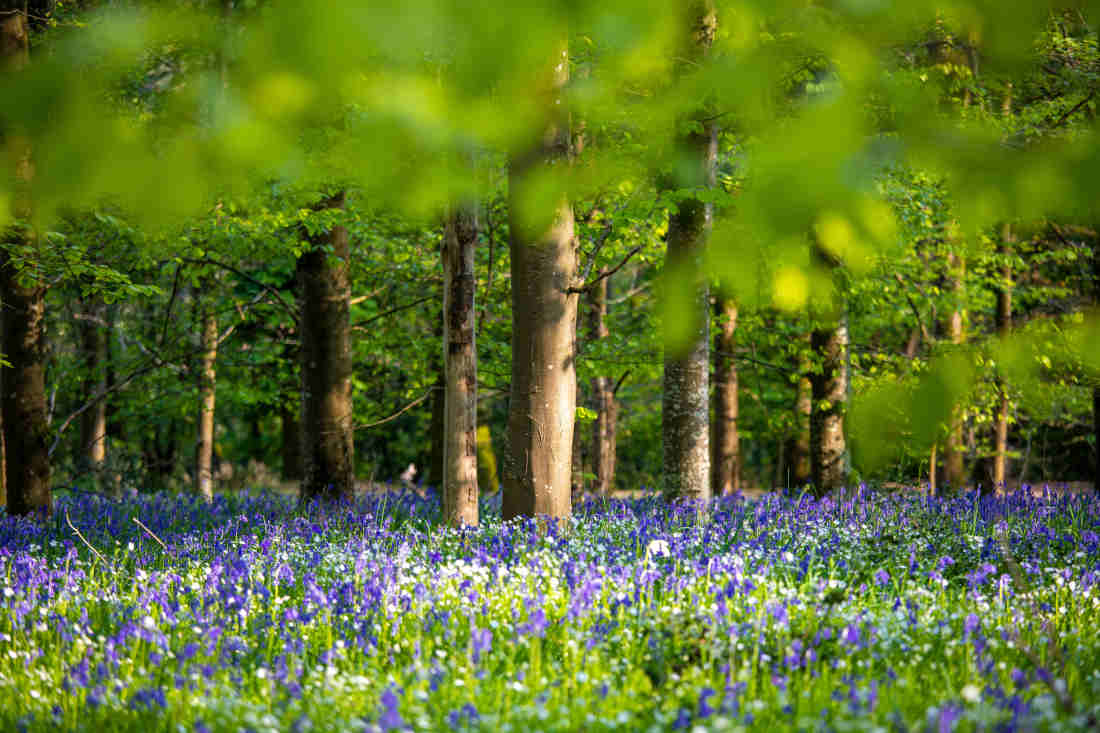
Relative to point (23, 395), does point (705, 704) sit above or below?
below

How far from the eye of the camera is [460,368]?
7.16 metres

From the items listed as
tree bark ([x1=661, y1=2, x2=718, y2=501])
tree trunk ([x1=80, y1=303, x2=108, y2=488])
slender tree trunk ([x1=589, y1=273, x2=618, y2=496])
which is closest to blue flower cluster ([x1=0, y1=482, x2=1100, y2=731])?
tree bark ([x1=661, y1=2, x2=718, y2=501])

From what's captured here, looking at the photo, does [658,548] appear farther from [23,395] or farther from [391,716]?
[23,395]

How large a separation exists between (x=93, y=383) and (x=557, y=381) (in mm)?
14598

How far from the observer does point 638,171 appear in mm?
3852

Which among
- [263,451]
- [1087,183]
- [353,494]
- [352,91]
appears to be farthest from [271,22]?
[263,451]

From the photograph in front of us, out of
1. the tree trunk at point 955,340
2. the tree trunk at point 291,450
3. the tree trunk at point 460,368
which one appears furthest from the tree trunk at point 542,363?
the tree trunk at point 291,450

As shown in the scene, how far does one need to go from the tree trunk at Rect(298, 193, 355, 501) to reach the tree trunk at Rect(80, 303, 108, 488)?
644cm

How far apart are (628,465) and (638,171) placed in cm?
2727

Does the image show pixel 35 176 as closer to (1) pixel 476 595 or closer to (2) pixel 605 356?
(1) pixel 476 595

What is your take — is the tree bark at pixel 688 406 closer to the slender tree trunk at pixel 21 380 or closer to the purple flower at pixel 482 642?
the purple flower at pixel 482 642

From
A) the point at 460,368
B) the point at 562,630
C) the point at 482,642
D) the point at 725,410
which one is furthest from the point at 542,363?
the point at 725,410

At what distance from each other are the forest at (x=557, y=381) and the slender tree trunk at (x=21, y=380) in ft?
0.14

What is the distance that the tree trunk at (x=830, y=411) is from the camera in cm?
1004
